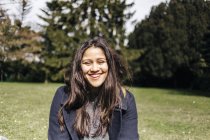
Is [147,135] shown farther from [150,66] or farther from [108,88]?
[150,66]

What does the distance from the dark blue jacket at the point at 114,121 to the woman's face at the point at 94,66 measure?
274mm

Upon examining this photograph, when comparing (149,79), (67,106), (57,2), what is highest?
(57,2)

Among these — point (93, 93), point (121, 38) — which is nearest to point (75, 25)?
point (121, 38)

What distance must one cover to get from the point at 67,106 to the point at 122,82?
22.8 inches

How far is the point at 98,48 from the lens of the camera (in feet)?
12.2

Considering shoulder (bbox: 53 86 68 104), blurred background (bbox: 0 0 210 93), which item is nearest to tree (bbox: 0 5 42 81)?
blurred background (bbox: 0 0 210 93)

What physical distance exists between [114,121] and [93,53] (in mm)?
656

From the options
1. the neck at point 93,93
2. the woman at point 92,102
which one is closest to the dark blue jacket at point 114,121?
the woman at point 92,102

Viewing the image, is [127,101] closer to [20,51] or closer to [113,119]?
[113,119]

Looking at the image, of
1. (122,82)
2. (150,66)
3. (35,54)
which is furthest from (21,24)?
(122,82)

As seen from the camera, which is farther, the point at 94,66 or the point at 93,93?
the point at 93,93

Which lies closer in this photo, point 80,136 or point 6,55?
point 80,136

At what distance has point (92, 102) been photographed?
3877 mm

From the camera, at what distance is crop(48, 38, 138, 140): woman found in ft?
12.3
